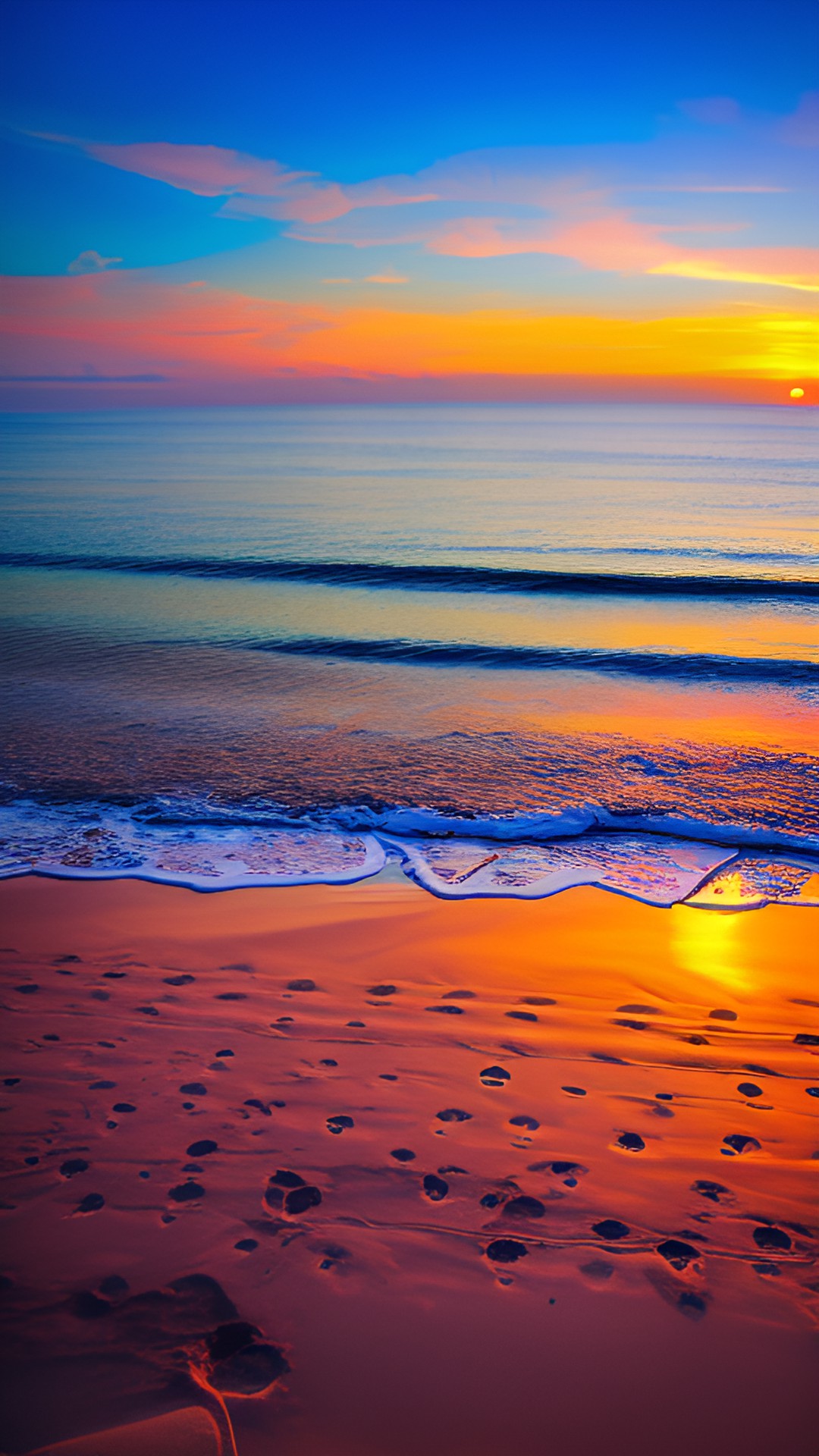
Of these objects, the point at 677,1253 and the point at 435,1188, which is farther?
the point at 435,1188

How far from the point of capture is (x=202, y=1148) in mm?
Result: 3104

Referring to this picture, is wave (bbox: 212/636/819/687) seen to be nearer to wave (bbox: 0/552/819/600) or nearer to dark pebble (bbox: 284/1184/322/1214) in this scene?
wave (bbox: 0/552/819/600)

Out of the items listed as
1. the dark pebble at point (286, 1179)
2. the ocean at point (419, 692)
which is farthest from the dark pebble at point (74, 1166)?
the ocean at point (419, 692)

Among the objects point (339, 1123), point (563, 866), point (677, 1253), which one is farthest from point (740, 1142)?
point (563, 866)

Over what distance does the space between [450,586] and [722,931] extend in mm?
13920

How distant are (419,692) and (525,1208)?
8.27 m

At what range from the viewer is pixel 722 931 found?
5051 mm

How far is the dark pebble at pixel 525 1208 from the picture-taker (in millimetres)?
2812

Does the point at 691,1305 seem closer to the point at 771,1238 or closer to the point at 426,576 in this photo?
the point at 771,1238

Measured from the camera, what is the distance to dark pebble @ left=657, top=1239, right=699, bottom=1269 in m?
2.65

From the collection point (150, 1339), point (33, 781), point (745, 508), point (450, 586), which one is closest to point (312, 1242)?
point (150, 1339)

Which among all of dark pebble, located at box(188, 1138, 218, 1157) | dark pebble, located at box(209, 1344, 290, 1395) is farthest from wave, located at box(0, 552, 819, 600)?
dark pebble, located at box(209, 1344, 290, 1395)

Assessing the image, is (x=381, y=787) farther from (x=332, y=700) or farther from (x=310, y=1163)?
(x=310, y=1163)

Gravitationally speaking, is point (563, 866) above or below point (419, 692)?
below
